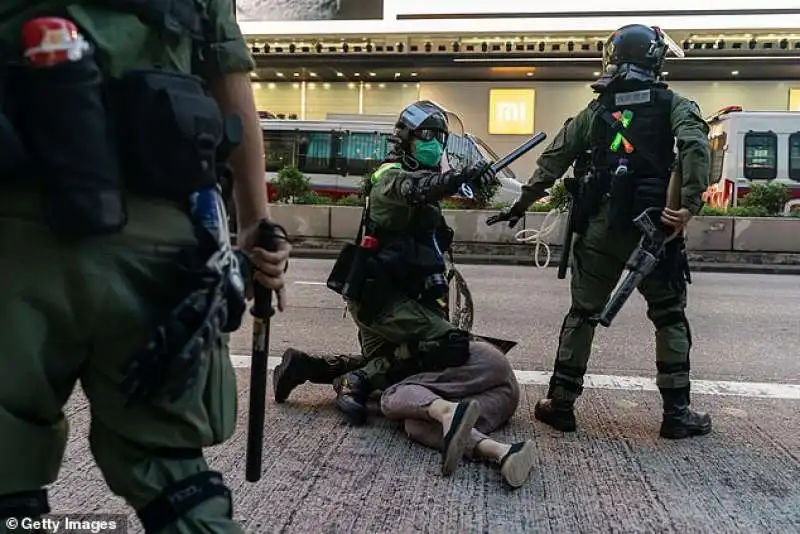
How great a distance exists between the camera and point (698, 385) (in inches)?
189

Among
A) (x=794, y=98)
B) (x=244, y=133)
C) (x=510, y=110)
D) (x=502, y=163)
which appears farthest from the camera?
(x=510, y=110)

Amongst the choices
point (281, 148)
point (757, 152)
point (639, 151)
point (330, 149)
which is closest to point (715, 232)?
point (757, 152)

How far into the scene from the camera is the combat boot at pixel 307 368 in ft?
12.8

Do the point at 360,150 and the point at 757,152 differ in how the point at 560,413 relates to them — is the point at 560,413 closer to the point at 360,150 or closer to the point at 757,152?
the point at 360,150

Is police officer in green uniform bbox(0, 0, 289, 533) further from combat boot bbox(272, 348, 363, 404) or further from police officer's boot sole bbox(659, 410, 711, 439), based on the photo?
police officer's boot sole bbox(659, 410, 711, 439)

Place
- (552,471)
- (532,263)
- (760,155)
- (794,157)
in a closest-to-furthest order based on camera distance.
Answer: (552,471), (532,263), (794,157), (760,155)

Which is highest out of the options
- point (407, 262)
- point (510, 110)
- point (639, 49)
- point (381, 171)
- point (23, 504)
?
→ point (510, 110)

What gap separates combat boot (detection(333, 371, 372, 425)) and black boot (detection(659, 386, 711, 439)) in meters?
1.40

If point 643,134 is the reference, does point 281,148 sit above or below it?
above

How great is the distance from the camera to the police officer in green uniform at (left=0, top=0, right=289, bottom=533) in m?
1.30

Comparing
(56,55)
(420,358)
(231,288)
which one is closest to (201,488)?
(231,288)

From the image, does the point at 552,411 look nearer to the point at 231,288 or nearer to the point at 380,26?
the point at 231,288

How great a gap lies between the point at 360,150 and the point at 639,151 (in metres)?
13.9

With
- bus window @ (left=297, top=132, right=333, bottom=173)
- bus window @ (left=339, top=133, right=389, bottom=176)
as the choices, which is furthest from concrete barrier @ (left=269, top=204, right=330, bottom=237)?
bus window @ (left=297, top=132, right=333, bottom=173)
